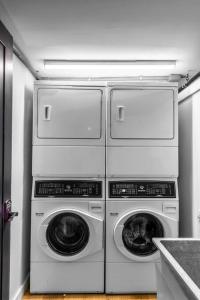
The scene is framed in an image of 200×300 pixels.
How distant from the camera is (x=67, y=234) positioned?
3.42 m

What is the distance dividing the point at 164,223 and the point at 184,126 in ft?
3.69

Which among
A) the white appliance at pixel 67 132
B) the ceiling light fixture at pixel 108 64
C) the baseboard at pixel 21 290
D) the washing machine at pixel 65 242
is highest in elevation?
the ceiling light fixture at pixel 108 64

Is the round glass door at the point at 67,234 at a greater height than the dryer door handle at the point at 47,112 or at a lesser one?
lesser

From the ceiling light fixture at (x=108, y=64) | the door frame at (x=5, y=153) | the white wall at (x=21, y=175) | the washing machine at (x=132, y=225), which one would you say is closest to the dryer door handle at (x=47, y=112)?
the white wall at (x=21, y=175)

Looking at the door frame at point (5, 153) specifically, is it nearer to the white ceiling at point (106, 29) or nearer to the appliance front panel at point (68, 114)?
the white ceiling at point (106, 29)

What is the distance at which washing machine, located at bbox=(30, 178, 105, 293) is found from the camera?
3355 millimetres

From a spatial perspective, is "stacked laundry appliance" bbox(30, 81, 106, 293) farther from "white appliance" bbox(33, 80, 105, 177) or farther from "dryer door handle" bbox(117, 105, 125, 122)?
"dryer door handle" bbox(117, 105, 125, 122)

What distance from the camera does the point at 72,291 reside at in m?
3.38

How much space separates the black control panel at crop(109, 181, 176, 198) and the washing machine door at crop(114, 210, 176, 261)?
19 centimetres

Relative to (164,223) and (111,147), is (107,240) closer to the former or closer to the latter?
(164,223)

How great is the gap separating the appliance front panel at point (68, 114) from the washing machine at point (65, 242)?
19.6 inches

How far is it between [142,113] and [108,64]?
61cm

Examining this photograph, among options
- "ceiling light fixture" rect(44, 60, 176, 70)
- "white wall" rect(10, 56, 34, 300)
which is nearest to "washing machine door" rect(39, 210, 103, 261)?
"white wall" rect(10, 56, 34, 300)

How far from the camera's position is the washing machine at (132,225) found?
336cm
